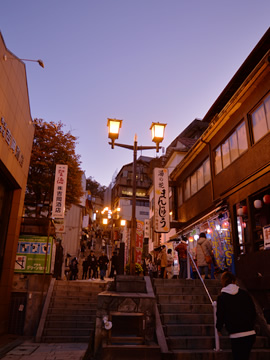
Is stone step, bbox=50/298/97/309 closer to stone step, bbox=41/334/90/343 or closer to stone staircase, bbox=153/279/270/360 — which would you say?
stone step, bbox=41/334/90/343

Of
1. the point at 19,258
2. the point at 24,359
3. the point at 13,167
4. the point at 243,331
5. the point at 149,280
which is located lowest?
the point at 24,359

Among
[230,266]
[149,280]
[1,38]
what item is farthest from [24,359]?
[1,38]

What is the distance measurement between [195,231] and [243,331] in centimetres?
1496

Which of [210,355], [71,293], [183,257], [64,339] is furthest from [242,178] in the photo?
[71,293]

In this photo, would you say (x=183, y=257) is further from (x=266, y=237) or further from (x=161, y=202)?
(x=266, y=237)

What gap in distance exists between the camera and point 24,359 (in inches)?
356

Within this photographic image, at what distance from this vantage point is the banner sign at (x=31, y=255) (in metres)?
16.4

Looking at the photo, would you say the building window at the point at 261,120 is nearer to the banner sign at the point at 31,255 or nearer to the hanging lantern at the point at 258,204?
the hanging lantern at the point at 258,204

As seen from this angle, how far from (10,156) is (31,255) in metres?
6.34

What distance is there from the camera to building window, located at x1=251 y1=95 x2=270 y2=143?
12156 millimetres

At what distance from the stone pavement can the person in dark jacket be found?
5.10m

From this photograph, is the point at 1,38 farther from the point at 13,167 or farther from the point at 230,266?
the point at 230,266

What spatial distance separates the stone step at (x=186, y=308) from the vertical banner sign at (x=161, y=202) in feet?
27.8

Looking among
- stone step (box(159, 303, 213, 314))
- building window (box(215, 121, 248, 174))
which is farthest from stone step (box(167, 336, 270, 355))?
building window (box(215, 121, 248, 174))
